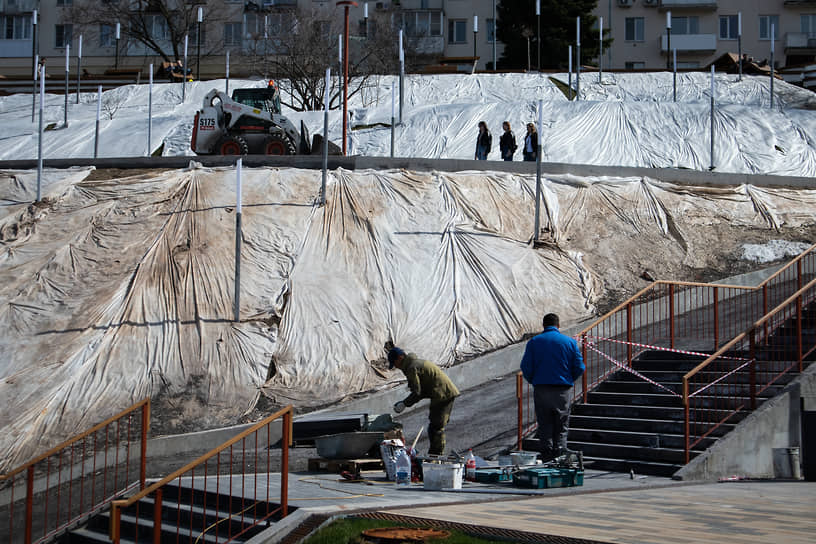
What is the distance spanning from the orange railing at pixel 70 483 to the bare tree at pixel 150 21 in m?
42.1

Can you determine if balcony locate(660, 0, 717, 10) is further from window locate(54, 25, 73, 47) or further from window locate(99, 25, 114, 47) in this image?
window locate(54, 25, 73, 47)

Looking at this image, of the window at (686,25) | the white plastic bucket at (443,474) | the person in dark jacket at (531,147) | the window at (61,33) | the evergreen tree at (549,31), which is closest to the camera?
the white plastic bucket at (443,474)

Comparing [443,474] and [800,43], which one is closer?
[443,474]

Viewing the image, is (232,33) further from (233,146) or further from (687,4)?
(233,146)

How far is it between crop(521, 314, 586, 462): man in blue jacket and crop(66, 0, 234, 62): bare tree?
147 feet

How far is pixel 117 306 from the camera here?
1580 centimetres

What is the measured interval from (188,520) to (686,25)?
178 feet

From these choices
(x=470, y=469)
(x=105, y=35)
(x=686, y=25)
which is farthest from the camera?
(x=105, y=35)

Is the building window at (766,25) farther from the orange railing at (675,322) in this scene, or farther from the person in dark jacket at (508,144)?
the orange railing at (675,322)

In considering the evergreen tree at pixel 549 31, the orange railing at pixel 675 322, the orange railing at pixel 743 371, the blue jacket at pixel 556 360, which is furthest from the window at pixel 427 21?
the blue jacket at pixel 556 360

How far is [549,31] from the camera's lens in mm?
47344

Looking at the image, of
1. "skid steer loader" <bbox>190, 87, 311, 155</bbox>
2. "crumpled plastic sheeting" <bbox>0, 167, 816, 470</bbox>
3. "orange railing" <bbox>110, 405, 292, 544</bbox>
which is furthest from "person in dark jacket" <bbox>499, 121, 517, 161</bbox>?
"orange railing" <bbox>110, 405, 292, 544</bbox>

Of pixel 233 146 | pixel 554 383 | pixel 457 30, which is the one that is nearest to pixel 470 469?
pixel 554 383

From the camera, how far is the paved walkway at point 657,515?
22.6 feet
